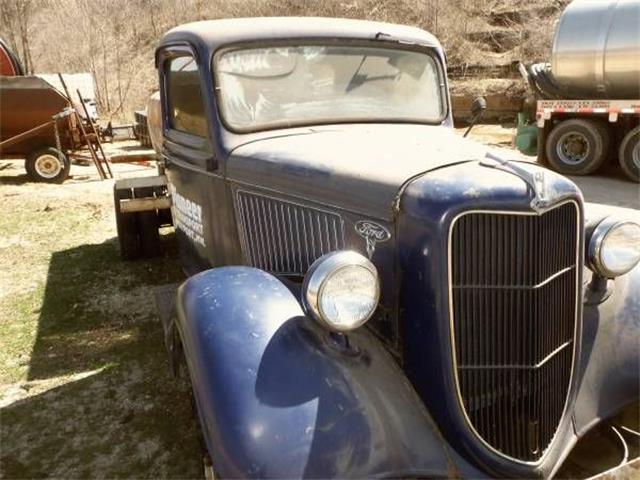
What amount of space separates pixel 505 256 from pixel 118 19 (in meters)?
32.2

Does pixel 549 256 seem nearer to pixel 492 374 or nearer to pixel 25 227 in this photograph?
pixel 492 374

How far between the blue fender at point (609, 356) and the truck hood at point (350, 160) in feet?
2.84

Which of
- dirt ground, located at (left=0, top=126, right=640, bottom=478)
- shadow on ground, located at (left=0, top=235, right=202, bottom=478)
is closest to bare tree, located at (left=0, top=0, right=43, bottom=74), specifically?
dirt ground, located at (left=0, top=126, right=640, bottom=478)

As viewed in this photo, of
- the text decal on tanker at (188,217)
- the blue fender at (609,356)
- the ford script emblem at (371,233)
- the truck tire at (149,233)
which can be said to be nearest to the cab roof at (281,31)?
the text decal on tanker at (188,217)

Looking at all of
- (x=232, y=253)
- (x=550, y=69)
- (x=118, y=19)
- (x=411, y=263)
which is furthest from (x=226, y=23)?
(x=118, y=19)

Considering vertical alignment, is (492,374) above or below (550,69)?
below

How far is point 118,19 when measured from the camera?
30.0 meters

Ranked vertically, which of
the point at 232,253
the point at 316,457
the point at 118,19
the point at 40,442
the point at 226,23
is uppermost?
the point at 118,19

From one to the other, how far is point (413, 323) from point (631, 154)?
9238mm

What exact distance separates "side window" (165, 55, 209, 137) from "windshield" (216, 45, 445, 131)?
0.24 m

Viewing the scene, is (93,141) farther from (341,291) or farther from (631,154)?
(341,291)

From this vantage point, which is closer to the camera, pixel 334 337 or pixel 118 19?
pixel 334 337

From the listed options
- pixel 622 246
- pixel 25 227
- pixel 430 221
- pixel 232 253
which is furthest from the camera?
pixel 25 227

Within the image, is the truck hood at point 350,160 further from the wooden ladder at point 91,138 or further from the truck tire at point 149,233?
the wooden ladder at point 91,138
